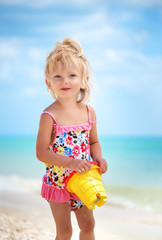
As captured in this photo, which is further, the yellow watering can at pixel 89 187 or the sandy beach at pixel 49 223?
the sandy beach at pixel 49 223

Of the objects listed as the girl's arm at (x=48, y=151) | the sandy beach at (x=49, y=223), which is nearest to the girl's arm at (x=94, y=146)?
the girl's arm at (x=48, y=151)

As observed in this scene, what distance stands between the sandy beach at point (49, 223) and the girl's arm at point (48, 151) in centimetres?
134

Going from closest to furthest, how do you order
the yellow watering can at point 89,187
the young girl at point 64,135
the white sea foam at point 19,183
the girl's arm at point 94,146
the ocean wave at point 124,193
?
1. the yellow watering can at point 89,187
2. the young girl at point 64,135
3. the girl's arm at point 94,146
4. the ocean wave at point 124,193
5. the white sea foam at point 19,183

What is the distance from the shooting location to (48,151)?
1.91 meters

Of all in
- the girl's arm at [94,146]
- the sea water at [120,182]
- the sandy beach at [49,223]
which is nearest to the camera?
the girl's arm at [94,146]

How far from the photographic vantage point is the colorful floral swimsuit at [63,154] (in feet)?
6.46

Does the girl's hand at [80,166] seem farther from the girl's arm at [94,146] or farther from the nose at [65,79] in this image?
the nose at [65,79]

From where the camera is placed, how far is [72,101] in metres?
2.09

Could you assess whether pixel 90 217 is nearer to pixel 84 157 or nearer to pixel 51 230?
pixel 84 157

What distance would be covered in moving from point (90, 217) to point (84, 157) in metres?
0.37

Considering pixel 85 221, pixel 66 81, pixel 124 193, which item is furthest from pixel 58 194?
pixel 124 193

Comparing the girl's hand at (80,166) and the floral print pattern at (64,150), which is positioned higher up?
the floral print pattern at (64,150)

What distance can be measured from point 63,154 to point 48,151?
110 mm

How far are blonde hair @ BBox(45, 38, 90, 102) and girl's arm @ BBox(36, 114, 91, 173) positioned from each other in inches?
10.6
